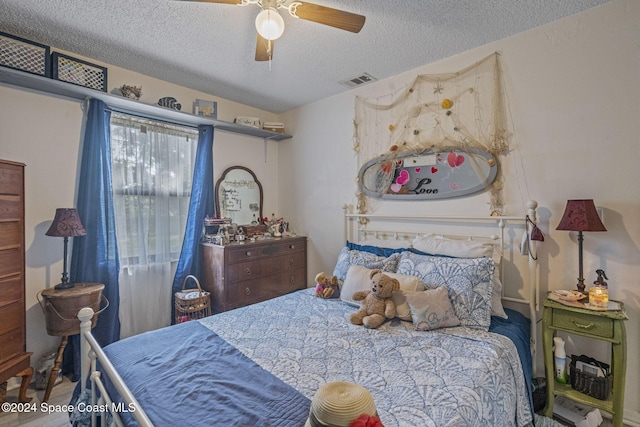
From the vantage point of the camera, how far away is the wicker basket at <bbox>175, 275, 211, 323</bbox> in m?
2.70

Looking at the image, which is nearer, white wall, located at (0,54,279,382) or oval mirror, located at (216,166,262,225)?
white wall, located at (0,54,279,382)

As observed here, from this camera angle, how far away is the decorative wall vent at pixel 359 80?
2807 mm

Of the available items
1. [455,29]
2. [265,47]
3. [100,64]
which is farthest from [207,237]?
[455,29]

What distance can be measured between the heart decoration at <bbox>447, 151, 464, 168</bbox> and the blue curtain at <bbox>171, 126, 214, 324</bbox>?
2428 mm

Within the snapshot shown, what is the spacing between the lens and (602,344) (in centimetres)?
184

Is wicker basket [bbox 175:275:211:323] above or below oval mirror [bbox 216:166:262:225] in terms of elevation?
below

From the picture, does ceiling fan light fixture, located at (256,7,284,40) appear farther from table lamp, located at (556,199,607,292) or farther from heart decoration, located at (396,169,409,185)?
table lamp, located at (556,199,607,292)

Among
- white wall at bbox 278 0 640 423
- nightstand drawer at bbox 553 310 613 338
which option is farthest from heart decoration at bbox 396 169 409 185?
nightstand drawer at bbox 553 310 613 338

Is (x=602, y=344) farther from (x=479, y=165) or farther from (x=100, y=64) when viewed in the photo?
(x=100, y=64)

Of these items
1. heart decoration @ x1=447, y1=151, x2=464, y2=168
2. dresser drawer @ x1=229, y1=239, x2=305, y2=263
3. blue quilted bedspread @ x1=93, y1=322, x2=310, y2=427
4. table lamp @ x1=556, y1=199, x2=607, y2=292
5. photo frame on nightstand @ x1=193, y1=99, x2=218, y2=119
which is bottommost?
blue quilted bedspread @ x1=93, y1=322, x2=310, y2=427

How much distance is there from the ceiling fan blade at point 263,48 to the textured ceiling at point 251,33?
0.97ft

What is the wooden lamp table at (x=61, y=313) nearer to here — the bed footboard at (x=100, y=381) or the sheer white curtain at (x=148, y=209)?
the sheer white curtain at (x=148, y=209)

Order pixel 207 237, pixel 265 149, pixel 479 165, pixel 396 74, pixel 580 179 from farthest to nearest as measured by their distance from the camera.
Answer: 1. pixel 265 149
2. pixel 207 237
3. pixel 396 74
4. pixel 479 165
5. pixel 580 179

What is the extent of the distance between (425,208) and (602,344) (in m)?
1.44
